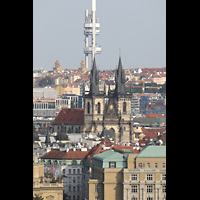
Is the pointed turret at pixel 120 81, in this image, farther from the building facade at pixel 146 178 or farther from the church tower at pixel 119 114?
the building facade at pixel 146 178

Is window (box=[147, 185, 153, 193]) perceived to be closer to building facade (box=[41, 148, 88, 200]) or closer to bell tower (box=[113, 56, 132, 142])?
building facade (box=[41, 148, 88, 200])

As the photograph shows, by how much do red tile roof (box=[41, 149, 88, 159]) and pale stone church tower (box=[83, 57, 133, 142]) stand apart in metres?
20.5

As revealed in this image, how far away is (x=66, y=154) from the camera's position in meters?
41.3

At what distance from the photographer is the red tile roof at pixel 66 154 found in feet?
134

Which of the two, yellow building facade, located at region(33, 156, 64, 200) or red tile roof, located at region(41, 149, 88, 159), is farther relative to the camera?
red tile roof, located at region(41, 149, 88, 159)

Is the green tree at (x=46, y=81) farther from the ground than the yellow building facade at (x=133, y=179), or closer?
farther from the ground

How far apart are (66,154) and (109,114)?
22.7 m

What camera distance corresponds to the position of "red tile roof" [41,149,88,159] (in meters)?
40.9

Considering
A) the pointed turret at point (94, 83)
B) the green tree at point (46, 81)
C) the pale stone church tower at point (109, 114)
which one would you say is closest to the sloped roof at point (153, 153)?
the pale stone church tower at point (109, 114)

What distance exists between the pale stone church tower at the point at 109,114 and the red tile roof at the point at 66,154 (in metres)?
20.5

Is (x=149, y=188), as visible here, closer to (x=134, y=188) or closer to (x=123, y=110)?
(x=134, y=188)

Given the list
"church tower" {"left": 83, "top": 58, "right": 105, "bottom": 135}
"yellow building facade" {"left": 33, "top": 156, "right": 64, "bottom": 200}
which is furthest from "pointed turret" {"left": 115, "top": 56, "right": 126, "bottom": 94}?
"yellow building facade" {"left": 33, "top": 156, "right": 64, "bottom": 200}
